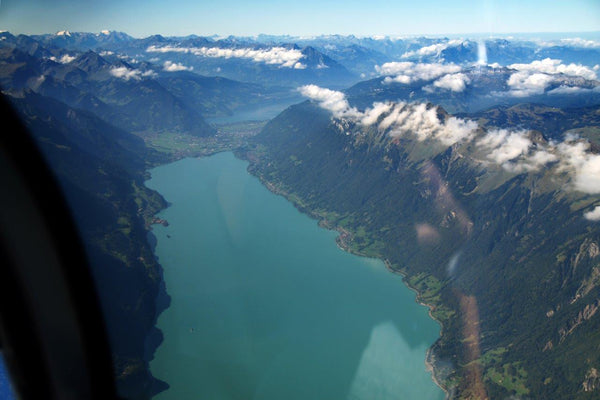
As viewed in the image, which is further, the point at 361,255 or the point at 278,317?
the point at 361,255

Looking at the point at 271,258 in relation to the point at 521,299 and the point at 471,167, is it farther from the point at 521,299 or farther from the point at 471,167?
the point at 471,167

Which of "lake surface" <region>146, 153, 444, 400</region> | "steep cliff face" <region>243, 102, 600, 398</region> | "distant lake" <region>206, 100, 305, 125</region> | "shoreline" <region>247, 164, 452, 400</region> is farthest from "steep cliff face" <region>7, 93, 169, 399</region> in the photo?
"distant lake" <region>206, 100, 305, 125</region>

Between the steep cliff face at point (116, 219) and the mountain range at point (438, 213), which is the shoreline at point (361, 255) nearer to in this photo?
the mountain range at point (438, 213)

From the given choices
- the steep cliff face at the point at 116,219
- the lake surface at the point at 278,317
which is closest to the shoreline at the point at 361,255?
the lake surface at the point at 278,317

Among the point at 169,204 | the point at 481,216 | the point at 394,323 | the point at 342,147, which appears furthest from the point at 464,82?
the point at 394,323

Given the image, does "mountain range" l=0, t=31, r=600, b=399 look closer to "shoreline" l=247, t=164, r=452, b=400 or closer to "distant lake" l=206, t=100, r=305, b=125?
"shoreline" l=247, t=164, r=452, b=400

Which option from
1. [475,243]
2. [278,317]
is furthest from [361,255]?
[278,317]

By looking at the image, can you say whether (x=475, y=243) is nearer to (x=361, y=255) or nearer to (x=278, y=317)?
(x=361, y=255)
